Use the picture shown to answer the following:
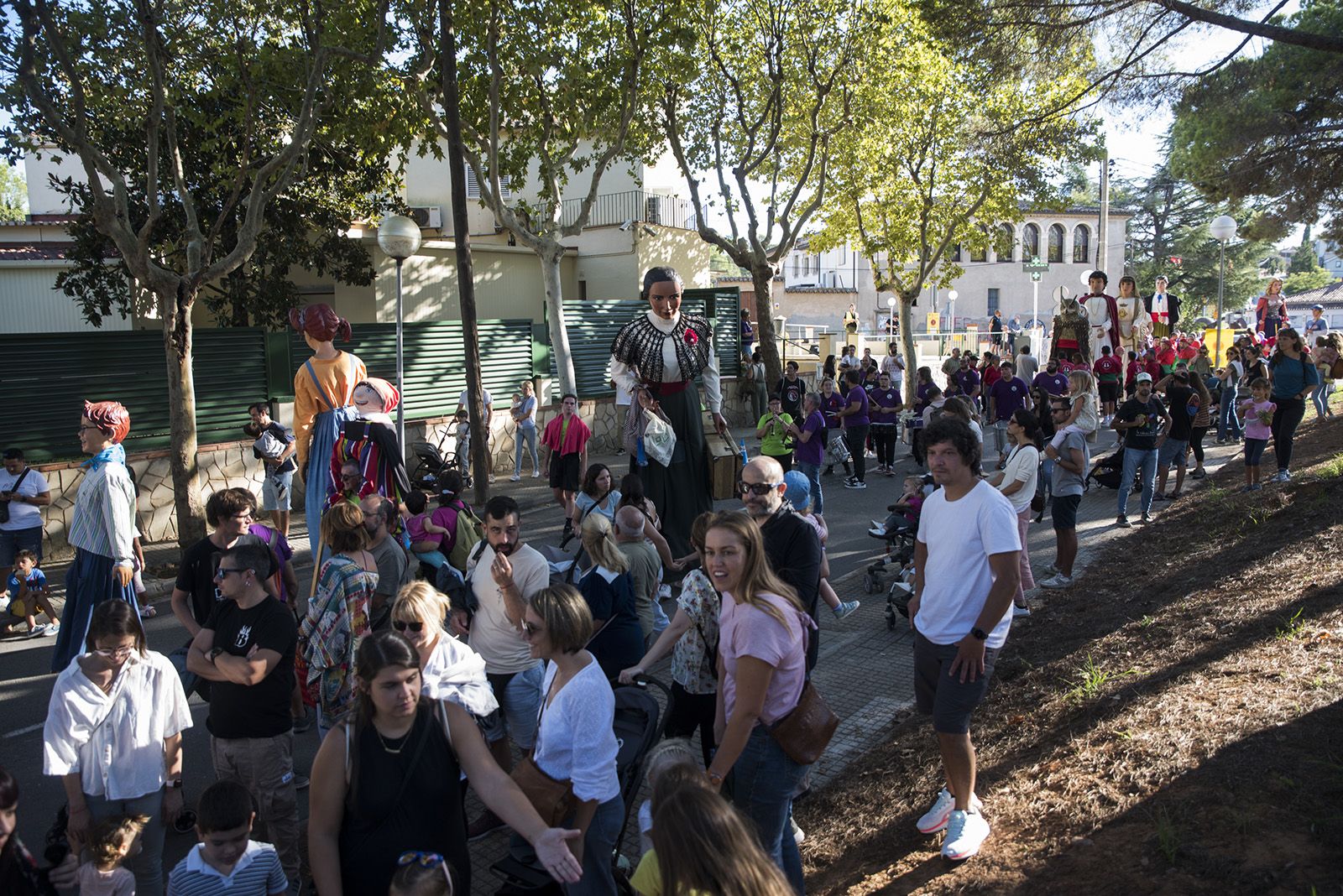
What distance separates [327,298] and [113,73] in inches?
413

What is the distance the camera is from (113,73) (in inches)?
440

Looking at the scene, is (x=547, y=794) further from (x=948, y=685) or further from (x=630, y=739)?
(x=948, y=685)

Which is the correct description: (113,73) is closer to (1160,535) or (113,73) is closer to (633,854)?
(633,854)

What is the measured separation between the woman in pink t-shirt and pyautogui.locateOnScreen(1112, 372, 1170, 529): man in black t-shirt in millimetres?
8085

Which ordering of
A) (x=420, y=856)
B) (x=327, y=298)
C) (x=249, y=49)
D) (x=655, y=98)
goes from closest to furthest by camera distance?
(x=420, y=856) < (x=249, y=49) < (x=655, y=98) < (x=327, y=298)

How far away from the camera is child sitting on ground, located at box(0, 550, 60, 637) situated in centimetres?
823

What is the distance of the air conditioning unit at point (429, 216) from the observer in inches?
934

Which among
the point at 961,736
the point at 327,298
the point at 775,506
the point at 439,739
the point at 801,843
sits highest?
the point at 327,298

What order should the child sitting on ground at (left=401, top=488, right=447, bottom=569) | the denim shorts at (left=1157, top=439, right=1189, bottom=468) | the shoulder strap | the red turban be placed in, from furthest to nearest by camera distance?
the denim shorts at (left=1157, top=439, right=1189, bottom=468) → the shoulder strap → the child sitting on ground at (left=401, top=488, right=447, bottom=569) → the red turban

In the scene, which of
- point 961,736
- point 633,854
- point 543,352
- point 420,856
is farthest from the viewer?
point 543,352

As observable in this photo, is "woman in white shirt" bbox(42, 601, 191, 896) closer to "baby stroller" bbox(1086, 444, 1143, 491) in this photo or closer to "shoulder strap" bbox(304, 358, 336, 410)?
"shoulder strap" bbox(304, 358, 336, 410)

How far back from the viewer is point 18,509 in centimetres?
846

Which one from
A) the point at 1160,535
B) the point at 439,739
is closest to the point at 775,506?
the point at 439,739

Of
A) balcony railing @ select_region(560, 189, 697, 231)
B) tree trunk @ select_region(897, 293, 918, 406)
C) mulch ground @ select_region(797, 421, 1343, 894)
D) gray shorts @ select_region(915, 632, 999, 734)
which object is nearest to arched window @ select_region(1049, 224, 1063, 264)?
tree trunk @ select_region(897, 293, 918, 406)
